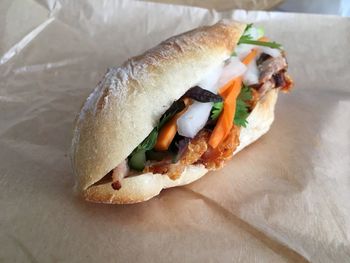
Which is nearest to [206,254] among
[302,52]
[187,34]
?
[187,34]

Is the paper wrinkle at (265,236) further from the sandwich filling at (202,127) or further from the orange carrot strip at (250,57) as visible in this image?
the orange carrot strip at (250,57)

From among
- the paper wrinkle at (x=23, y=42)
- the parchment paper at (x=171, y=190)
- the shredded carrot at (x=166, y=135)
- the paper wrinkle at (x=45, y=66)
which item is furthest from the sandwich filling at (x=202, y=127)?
the paper wrinkle at (x=23, y=42)

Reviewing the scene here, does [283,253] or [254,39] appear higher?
[254,39]

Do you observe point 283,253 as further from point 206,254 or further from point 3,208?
point 3,208

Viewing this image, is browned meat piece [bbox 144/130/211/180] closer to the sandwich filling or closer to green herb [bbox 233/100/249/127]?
the sandwich filling

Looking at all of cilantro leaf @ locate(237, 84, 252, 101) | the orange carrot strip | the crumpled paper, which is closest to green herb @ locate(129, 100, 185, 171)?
cilantro leaf @ locate(237, 84, 252, 101)

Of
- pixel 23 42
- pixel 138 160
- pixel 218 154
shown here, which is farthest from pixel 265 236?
pixel 23 42
